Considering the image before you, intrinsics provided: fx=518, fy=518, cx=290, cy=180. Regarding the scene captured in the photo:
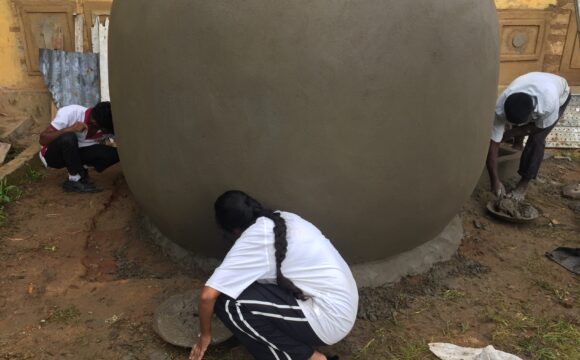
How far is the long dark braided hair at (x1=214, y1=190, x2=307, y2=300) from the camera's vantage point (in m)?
2.19

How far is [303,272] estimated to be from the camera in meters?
2.24

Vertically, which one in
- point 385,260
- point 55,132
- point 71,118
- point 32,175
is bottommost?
point 32,175

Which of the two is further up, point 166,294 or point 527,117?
point 527,117

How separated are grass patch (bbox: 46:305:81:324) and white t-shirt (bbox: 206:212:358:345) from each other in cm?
105

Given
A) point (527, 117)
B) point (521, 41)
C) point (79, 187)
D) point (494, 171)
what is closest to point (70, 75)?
point (79, 187)

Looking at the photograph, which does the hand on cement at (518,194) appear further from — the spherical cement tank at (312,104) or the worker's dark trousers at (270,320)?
the worker's dark trousers at (270,320)

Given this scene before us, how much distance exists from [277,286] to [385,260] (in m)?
1.04

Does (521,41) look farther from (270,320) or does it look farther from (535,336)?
(270,320)

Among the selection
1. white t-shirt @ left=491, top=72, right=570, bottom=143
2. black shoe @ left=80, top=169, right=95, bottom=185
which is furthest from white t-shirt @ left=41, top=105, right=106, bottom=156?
white t-shirt @ left=491, top=72, right=570, bottom=143

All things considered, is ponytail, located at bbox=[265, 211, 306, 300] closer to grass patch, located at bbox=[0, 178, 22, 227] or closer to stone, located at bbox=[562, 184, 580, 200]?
grass patch, located at bbox=[0, 178, 22, 227]

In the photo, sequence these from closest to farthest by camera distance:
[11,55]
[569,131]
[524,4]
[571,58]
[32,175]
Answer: [32,175] < [11,55] < [569,131] < [524,4] < [571,58]

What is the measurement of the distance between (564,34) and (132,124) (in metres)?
5.77

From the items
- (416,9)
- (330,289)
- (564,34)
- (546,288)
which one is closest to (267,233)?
(330,289)

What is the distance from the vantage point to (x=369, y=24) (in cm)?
244
